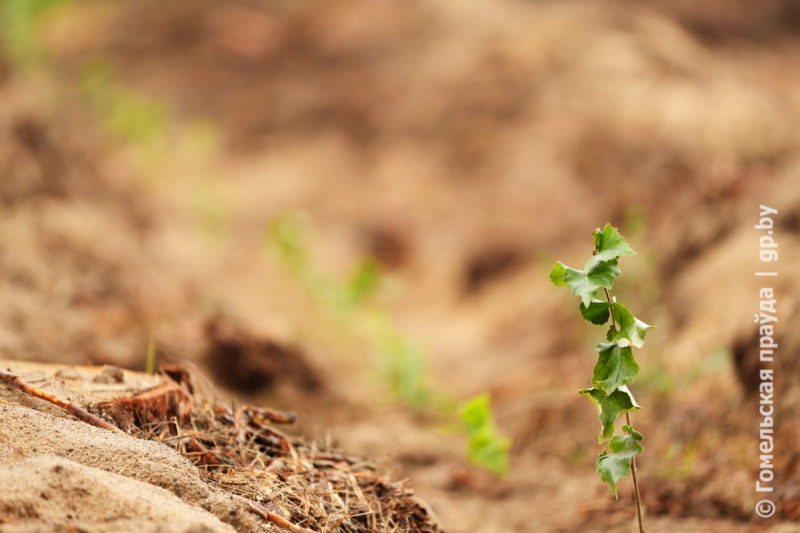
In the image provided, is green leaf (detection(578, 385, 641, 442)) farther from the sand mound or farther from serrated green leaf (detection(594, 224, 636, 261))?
the sand mound

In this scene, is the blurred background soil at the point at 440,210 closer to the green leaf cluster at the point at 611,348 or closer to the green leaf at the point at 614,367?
the green leaf cluster at the point at 611,348

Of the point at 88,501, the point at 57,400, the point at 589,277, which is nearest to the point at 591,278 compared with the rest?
the point at 589,277

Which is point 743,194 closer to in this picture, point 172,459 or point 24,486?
point 172,459

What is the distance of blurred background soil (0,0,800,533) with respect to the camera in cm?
283

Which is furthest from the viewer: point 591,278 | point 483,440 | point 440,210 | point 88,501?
point 440,210

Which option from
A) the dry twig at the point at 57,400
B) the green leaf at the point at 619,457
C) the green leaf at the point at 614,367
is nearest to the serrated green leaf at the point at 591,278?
the green leaf at the point at 614,367

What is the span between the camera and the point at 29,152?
4344 millimetres

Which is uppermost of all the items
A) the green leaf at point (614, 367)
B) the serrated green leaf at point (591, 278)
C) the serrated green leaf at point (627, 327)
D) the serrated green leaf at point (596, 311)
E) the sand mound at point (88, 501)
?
the serrated green leaf at point (591, 278)

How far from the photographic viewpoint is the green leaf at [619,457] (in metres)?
1.36

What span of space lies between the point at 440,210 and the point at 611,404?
666cm

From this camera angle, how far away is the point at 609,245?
1.39m

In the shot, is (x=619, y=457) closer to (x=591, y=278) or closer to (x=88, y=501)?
(x=591, y=278)

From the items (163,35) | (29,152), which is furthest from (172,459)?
(163,35)

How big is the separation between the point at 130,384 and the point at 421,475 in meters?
1.67
